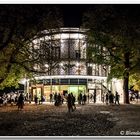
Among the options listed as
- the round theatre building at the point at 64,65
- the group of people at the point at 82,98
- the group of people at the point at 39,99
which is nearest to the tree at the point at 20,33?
the round theatre building at the point at 64,65

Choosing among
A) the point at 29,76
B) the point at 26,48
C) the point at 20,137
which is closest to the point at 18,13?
the point at 26,48

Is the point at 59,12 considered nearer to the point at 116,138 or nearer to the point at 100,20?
the point at 100,20

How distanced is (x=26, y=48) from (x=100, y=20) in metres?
2.38

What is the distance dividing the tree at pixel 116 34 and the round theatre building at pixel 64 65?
1.25 ft

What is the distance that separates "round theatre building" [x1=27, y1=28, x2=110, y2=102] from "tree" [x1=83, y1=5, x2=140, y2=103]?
0.38m

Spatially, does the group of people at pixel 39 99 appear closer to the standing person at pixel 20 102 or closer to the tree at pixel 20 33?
the standing person at pixel 20 102

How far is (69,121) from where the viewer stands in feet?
37.3

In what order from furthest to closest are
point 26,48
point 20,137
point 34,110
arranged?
point 26,48, point 34,110, point 20,137

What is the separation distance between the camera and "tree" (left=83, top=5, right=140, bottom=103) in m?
11.6

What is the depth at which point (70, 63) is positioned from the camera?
42.7ft

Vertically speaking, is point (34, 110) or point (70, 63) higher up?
point (70, 63)

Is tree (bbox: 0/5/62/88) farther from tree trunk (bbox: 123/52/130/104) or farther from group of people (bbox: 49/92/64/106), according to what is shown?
tree trunk (bbox: 123/52/130/104)

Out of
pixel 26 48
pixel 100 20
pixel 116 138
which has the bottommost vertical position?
pixel 116 138

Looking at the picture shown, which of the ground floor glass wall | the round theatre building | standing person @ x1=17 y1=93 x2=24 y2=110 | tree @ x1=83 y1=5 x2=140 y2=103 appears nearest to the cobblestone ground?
standing person @ x1=17 y1=93 x2=24 y2=110
